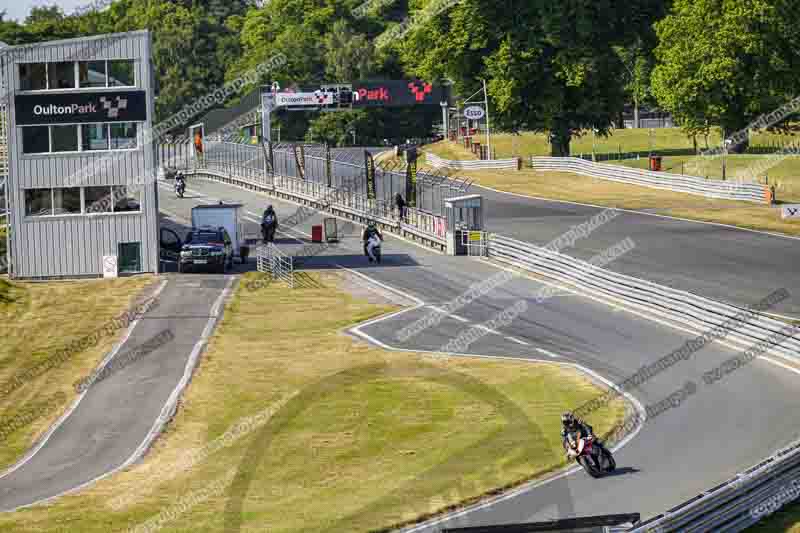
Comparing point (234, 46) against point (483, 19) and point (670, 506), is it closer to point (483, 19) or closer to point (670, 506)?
point (483, 19)

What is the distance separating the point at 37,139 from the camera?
159ft

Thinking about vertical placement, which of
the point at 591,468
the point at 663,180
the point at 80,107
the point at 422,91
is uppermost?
the point at 422,91

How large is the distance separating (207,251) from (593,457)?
2928 cm

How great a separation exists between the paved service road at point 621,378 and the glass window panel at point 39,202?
1074cm

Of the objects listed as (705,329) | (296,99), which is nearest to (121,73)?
(705,329)

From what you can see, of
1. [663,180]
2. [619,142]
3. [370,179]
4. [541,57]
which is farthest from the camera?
[619,142]

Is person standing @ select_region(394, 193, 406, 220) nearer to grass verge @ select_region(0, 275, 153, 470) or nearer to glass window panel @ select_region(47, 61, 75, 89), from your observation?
grass verge @ select_region(0, 275, 153, 470)

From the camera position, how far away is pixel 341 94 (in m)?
95.8

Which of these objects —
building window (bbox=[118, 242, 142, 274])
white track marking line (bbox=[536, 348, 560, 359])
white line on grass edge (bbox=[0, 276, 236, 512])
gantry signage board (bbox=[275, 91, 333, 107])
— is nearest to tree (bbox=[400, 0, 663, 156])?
gantry signage board (bbox=[275, 91, 333, 107])

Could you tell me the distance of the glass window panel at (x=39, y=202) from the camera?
159ft

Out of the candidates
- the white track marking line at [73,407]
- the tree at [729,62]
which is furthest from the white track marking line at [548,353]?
the tree at [729,62]

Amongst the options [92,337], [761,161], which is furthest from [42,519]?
[761,161]

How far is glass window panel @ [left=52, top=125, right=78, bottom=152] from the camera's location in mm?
48438

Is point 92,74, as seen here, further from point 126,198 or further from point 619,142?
point 619,142
